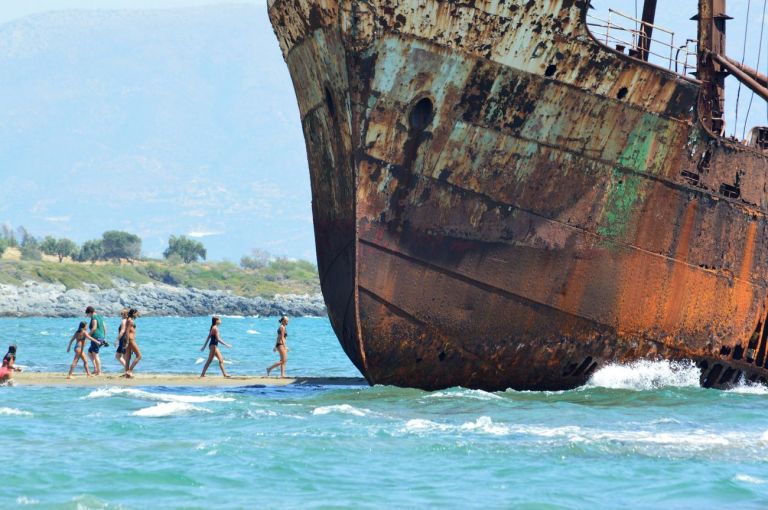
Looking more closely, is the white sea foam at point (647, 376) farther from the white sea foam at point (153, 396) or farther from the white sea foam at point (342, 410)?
the white sea foam at point (153, 396)

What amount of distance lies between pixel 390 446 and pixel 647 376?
5.43 metres

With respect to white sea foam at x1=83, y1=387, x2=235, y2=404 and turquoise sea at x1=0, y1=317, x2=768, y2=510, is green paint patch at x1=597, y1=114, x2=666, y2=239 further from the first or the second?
white sea foam at x1=83, y1=387, x2=235, y2=404

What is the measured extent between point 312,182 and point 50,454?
22.2ft

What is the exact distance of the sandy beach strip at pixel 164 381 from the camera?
67.2ft

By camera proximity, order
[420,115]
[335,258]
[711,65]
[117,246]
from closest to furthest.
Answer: [420,115] < [335,258] < [711,65] < [117,246]

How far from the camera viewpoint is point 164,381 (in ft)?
68.2

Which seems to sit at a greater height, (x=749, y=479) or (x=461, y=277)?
(x=461, y=277)

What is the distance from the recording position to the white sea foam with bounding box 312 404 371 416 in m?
16.7

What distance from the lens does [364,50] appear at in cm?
1645

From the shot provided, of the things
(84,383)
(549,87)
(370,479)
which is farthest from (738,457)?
(84,383)

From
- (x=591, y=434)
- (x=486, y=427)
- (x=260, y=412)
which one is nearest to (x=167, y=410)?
(x=260, y=412)

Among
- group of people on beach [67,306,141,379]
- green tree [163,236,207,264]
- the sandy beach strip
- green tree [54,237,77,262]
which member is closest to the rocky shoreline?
green tree [54,237,77,262]

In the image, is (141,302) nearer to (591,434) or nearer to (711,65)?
(711,65)

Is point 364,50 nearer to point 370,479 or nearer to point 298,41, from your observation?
point 298,41
